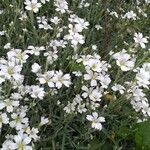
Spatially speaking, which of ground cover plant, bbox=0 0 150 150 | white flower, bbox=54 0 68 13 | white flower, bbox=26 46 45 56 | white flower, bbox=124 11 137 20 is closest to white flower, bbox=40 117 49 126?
ground cover plant, bbox=0 0 150 150

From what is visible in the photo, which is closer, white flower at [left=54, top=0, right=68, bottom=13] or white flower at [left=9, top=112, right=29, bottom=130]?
white flower at [left=9, top=112, right=29, bottom=130]

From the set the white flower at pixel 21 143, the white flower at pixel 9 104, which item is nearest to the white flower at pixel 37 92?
the white flower at pixel 9 104

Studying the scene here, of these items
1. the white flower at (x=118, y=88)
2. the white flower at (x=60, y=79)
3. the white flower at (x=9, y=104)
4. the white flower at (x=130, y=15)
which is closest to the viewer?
the white flower at (x=9, y=104)

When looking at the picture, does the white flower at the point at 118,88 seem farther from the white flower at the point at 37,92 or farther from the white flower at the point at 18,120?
the white flower at the point at 18,120

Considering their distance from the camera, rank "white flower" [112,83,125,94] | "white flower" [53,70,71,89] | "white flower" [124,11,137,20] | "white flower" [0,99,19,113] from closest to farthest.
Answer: "white flower" [0,99,19,113] → "white flower" [53,70,71,89] → "white flower" [112,83,125,94] → "white flower" [124,11,137,20]

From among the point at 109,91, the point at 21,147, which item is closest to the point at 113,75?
the point at 109,91

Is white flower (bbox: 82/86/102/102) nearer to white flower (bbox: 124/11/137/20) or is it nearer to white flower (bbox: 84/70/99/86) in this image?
white flower (bbox: 84/70/99/86)

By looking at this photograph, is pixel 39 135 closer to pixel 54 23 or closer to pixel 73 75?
pixel 73 75

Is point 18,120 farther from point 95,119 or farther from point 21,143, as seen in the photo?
point 95,119

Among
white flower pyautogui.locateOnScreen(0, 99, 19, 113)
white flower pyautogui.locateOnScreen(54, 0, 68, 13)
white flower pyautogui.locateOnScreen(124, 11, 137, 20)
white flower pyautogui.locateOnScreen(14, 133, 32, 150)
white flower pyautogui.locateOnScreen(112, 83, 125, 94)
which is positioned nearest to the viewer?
white flower pyautogui.locateOnScreen(14, 133, 32, 150)
